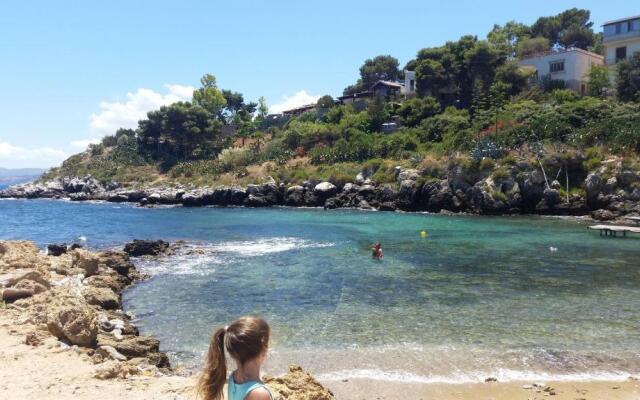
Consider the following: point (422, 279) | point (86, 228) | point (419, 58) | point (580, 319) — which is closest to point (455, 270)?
point (422, 279)

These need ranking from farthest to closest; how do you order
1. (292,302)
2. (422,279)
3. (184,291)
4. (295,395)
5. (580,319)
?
(422,279), (184,291), (292,302), (580,319), (295,395)

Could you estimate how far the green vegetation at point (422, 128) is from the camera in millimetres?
54906

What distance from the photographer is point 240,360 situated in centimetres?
401

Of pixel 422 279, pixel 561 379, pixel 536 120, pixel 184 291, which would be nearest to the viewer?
pixel 561 379

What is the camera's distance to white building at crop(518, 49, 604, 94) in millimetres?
71188

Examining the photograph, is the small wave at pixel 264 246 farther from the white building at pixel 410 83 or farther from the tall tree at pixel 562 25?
the tall tree at pixel 562 25

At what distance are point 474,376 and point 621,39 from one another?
6941 cm

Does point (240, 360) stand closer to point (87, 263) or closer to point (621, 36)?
point (87, 263)

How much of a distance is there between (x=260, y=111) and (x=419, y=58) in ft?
152

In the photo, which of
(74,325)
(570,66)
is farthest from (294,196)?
(74,325)

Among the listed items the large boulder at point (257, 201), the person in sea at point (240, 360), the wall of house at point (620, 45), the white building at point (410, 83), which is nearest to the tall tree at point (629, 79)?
the wall of house at point (620, 45)

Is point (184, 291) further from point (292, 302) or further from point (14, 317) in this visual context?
point (14, 317)

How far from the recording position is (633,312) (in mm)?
17391

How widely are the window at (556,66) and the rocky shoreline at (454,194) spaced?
95.3ft
